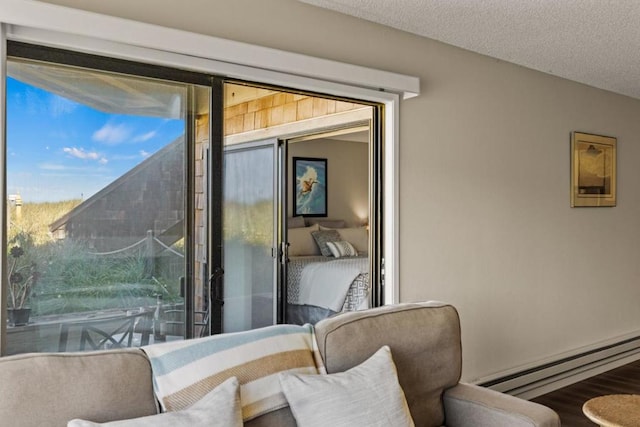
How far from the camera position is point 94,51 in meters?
2.33

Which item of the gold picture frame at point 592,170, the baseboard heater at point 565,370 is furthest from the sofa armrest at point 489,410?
the gold picture frame at point 592,170

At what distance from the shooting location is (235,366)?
1993 millimetres

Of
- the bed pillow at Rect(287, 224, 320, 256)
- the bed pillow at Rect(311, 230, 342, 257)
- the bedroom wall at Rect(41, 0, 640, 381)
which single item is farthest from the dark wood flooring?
the bed pillow at Rect(287, 224, 320, 256)

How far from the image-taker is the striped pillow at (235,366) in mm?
1872

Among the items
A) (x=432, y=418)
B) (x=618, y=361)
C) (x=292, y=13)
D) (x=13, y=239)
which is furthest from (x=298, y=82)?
(x=618, y=361)

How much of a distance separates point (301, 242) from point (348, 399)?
392cm

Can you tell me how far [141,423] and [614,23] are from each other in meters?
3.08

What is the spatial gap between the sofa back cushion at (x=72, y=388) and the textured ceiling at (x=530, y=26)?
1977 millimetres

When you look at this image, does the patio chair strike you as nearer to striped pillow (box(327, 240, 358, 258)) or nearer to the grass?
the grass

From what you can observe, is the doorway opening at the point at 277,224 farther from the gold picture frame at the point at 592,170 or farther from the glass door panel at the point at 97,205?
the gold picture frame at the point at 592,170

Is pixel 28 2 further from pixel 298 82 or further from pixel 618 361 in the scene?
pixel 618 361

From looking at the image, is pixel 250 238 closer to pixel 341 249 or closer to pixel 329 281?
pixel 329 281

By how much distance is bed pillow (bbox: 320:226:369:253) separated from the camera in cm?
621

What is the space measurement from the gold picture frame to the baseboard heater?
1.21 m
